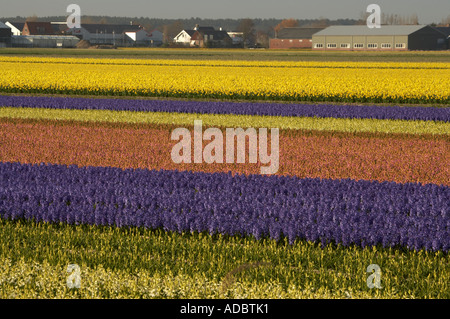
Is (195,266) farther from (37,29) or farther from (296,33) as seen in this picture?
(37,29)

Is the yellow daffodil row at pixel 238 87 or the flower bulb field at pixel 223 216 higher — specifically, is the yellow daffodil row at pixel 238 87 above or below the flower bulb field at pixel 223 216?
above

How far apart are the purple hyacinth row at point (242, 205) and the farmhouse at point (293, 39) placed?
469 feet

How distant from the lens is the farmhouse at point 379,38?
124 metres

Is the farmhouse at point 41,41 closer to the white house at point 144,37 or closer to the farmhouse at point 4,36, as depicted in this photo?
the farmhouse at point 4,36

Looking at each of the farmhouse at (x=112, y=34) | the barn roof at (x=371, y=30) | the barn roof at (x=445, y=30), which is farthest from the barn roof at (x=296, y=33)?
the farmhouse at (x=112, y=34)

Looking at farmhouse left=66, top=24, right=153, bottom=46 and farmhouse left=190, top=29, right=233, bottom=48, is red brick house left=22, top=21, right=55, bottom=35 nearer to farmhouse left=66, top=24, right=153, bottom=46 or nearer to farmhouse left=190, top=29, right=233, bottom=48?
farmhouse left=66, top=24, right=153, bottom=46

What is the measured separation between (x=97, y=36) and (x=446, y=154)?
515 feet

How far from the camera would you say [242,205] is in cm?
1094

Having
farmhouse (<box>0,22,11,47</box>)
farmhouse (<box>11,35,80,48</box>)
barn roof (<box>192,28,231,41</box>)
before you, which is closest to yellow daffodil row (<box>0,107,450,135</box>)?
farmhouse (<box>0,22,11,47</box>)

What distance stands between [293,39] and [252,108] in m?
129

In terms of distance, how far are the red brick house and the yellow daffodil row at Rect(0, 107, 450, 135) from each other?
14312cm

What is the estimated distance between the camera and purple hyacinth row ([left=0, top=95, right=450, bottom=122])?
1029 inches

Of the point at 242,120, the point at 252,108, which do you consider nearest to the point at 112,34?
the point at 252,108
